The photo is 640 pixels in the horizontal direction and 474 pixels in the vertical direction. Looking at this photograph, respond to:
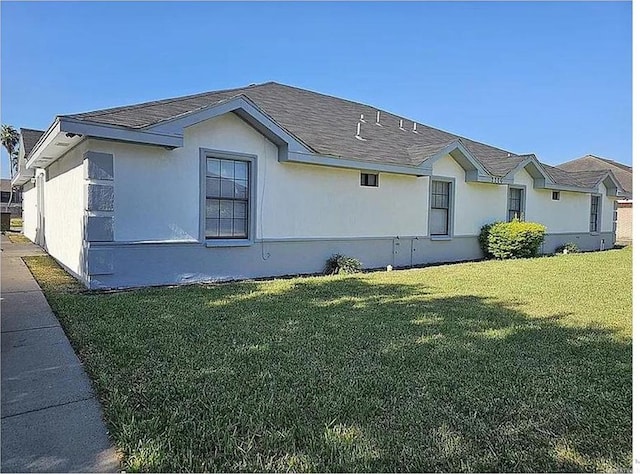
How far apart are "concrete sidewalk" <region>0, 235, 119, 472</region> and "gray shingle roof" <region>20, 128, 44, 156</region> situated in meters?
15.1

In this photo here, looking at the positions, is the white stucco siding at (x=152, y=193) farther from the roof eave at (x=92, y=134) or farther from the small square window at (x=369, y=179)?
the small square window at (x=369, y=179)

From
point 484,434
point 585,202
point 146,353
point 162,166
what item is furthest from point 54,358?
point 585,202

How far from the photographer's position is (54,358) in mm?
4309

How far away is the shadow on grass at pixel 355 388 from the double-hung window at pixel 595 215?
57.6 feet

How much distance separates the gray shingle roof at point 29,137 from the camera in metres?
17.7

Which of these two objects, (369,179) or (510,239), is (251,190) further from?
(510,239)

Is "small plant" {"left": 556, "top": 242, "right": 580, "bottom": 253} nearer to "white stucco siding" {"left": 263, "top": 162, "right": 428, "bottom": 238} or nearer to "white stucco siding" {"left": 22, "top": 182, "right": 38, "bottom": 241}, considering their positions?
"white stucco siding" {"left": 263, "top": 162, "right": 428, "bottom": 238}

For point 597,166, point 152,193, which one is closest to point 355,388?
point 152,193

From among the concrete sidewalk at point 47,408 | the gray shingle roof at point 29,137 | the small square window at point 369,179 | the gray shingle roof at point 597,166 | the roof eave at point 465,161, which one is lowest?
the concrete sidewalk at point 47,408

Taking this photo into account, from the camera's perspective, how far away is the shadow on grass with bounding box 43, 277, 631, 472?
270 centimetres

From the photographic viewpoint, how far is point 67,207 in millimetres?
10453

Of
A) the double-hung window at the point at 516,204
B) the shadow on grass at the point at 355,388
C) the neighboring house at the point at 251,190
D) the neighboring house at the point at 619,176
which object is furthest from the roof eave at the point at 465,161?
the neighboring house at the point at 619,176

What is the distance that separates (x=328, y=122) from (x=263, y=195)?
498 centimetres

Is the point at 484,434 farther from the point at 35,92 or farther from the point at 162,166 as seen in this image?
the point at 35,92
